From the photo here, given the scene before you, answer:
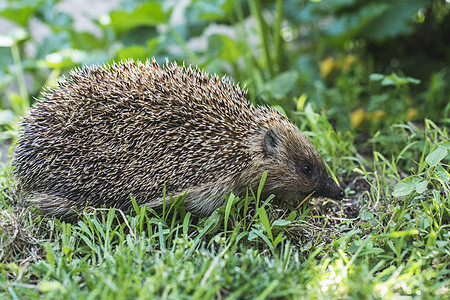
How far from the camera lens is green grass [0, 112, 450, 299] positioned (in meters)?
2.63

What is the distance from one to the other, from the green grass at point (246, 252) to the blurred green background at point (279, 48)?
8.91 feet

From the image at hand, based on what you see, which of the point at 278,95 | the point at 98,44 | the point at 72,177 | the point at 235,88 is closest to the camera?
the point at 72,177

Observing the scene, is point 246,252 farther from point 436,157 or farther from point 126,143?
point 436,157

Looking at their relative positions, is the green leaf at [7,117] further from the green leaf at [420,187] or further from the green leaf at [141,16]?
the green leaf at [420,187]

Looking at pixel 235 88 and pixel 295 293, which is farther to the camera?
pixel 235 88

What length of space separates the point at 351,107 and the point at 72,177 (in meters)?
4.75

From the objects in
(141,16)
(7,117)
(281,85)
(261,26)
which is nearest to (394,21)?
(261,26)

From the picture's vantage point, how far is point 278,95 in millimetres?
6594

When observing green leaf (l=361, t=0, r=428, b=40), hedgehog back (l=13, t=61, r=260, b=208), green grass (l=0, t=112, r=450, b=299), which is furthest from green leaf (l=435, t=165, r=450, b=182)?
green leaf (l=361, t=0, r=428, b=40)

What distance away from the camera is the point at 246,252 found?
3.00 m

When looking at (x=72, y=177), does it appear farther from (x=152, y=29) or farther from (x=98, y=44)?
(x=98, y=44)

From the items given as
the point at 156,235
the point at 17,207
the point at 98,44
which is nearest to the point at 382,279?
the point at 156,235

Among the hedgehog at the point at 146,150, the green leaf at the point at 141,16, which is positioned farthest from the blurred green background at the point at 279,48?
the hedgehog at the point at 146,150

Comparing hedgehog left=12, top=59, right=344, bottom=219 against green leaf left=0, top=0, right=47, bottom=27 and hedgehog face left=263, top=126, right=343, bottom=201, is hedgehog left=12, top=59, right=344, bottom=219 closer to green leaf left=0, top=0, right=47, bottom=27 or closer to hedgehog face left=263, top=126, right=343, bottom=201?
hedgehog face left=263, top=126, right=343, bottom=201
